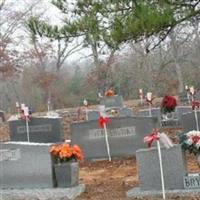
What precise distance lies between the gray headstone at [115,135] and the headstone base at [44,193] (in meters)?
3.49

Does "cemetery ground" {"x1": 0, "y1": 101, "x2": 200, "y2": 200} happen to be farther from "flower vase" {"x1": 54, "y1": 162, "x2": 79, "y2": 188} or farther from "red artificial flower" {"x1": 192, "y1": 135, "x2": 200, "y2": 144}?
"red artificial flower" {"x1": 192, "y1": 135, "x2": 200, "y2": 144}

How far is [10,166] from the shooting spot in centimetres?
835

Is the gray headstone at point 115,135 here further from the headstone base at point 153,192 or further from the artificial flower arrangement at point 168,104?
the headstone base at point 153,192

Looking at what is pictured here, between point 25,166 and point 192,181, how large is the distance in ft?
8.15

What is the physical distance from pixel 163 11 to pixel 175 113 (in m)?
7.06

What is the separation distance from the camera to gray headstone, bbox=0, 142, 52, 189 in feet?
26.6

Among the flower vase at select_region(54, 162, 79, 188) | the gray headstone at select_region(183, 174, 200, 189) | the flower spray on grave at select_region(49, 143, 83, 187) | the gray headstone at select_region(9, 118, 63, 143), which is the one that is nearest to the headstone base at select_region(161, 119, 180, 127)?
the gray headstone at select_region(9, 118, 63, 143)

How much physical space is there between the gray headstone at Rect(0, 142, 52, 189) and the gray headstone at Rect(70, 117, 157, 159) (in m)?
3.65

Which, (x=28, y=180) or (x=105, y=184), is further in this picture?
(x=105, y=184)

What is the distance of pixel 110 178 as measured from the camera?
30.8ft

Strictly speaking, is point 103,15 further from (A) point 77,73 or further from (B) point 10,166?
(A) point 77,73

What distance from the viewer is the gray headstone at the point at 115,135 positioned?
1164 centimetres

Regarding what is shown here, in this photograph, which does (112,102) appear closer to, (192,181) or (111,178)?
(111,178)

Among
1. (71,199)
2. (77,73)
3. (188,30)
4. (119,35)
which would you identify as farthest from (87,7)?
(77,73)
